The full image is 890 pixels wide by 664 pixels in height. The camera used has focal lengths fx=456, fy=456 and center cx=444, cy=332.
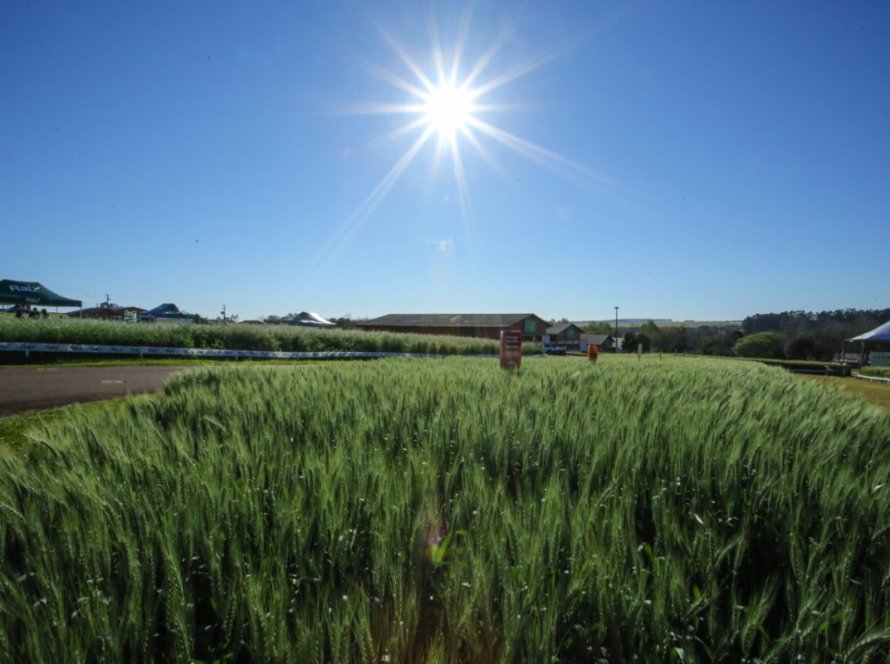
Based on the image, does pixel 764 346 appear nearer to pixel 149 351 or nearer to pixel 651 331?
pixel 651 331

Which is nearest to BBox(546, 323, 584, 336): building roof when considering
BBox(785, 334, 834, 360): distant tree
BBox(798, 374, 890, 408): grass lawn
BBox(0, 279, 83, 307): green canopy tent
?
BBox(785, 334, 834, 360): distant tree

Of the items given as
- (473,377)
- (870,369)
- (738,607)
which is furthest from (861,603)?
(870,369)

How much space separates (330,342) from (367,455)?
28817 millimetres

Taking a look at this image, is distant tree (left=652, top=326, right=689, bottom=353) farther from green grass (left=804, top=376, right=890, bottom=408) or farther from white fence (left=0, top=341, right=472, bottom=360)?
white fence (left=0, top=341, right=472, bottom=360)

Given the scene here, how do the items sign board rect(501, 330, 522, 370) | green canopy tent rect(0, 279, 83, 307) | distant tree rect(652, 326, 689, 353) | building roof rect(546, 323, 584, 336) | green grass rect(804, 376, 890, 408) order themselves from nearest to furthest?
green grass rect(804, 376, 890, 408), sign board rect(501, 330, 522, 370), green canopy tent rect(0, 279, 83, 307), distant tree rect(652, 326, 689, 353), building roof rect(546, 323, 584, 336)

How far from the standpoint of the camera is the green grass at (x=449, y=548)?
115 centimetres

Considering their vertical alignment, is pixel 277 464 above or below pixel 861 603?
above

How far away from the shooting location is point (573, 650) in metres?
1.23

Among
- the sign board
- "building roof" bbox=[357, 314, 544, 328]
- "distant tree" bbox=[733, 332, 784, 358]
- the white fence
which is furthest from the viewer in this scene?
"building roof" bbox=[357, 314, 544, 328]

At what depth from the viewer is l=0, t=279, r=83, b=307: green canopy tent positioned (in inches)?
1266

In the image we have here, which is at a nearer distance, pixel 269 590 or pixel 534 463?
pixel 269 590

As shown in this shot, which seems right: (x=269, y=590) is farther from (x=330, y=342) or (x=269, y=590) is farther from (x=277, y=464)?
(x=330, y=342)

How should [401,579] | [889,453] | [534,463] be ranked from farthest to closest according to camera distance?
1. [889,453]
2. [534,463]
3. [401,579]

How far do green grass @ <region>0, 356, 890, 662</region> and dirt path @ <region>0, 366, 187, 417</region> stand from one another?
17.8 ft
